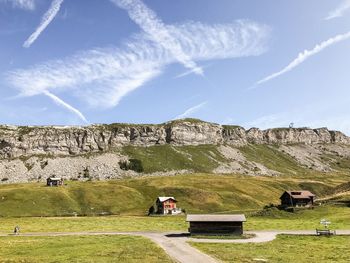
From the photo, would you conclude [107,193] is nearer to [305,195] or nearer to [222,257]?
[305,195]

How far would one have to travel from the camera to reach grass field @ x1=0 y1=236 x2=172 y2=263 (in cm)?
4453

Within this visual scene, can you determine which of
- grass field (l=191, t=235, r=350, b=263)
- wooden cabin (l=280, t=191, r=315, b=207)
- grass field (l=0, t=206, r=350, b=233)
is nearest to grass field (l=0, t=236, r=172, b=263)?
grass field (l=191, t=235, r=350, b=263)

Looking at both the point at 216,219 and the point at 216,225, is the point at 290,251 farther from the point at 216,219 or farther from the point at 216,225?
the point at 216,225

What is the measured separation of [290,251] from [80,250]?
25.9 m

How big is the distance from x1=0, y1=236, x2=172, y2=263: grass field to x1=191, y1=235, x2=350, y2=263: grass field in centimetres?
746

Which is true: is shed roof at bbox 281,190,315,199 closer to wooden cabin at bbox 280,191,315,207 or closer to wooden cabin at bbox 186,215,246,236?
wooden cabin at bbox 280,191,315,207

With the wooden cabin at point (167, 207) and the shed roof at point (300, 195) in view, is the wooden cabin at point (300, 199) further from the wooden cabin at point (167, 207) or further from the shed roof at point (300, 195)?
the wooden cabin at point (167, 207)

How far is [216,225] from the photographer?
75000 mm

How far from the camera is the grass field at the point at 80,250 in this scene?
4453cm

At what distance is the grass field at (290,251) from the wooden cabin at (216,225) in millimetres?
10077

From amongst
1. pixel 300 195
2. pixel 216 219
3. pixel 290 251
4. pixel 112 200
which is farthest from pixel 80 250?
pixel 112 200

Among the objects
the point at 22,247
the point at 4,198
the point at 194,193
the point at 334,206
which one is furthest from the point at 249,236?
the point at 4,198

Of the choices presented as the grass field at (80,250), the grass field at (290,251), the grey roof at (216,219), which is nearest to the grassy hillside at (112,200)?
the grey roof at (216,219)

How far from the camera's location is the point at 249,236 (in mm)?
69750
